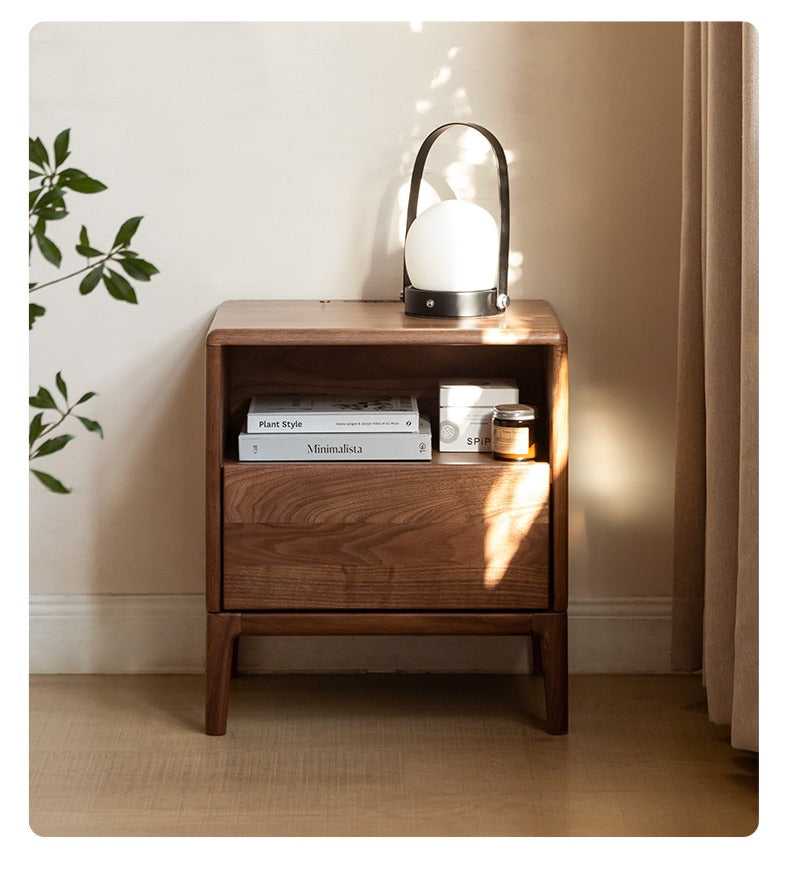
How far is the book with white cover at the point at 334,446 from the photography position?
2.18 metres

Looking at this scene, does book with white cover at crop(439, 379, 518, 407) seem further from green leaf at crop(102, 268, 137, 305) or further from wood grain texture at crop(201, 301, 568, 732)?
green leaf at crop(102, 268, 137, 305)

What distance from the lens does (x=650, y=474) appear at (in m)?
2.53

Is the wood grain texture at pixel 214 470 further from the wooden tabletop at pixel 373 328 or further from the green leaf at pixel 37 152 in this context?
the green leaf at pixel 37 152

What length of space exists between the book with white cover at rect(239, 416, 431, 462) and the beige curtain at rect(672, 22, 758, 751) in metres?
0.51

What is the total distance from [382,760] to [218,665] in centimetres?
35

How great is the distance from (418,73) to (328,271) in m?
0.43

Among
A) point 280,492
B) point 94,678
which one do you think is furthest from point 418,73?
point 94,678

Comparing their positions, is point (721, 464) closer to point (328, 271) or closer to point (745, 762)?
point (745, 762)

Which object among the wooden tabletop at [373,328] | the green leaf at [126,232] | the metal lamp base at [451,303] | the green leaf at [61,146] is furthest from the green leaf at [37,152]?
the metal lamp base at [451,303]

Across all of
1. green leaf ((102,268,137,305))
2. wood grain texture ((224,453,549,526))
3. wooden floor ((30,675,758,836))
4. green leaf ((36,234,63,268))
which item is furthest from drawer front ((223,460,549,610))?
green leaf ((36,234,63,268))

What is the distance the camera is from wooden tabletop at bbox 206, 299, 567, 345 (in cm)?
211

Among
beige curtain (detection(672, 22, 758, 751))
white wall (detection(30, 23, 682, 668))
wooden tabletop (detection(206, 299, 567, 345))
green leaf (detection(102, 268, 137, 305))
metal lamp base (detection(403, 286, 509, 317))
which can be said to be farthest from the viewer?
white wall (detection(30, 23, 682, 668))

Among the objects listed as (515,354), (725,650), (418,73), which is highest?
(418,73)

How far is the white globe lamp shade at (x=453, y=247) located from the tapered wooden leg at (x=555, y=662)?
2.08ft
